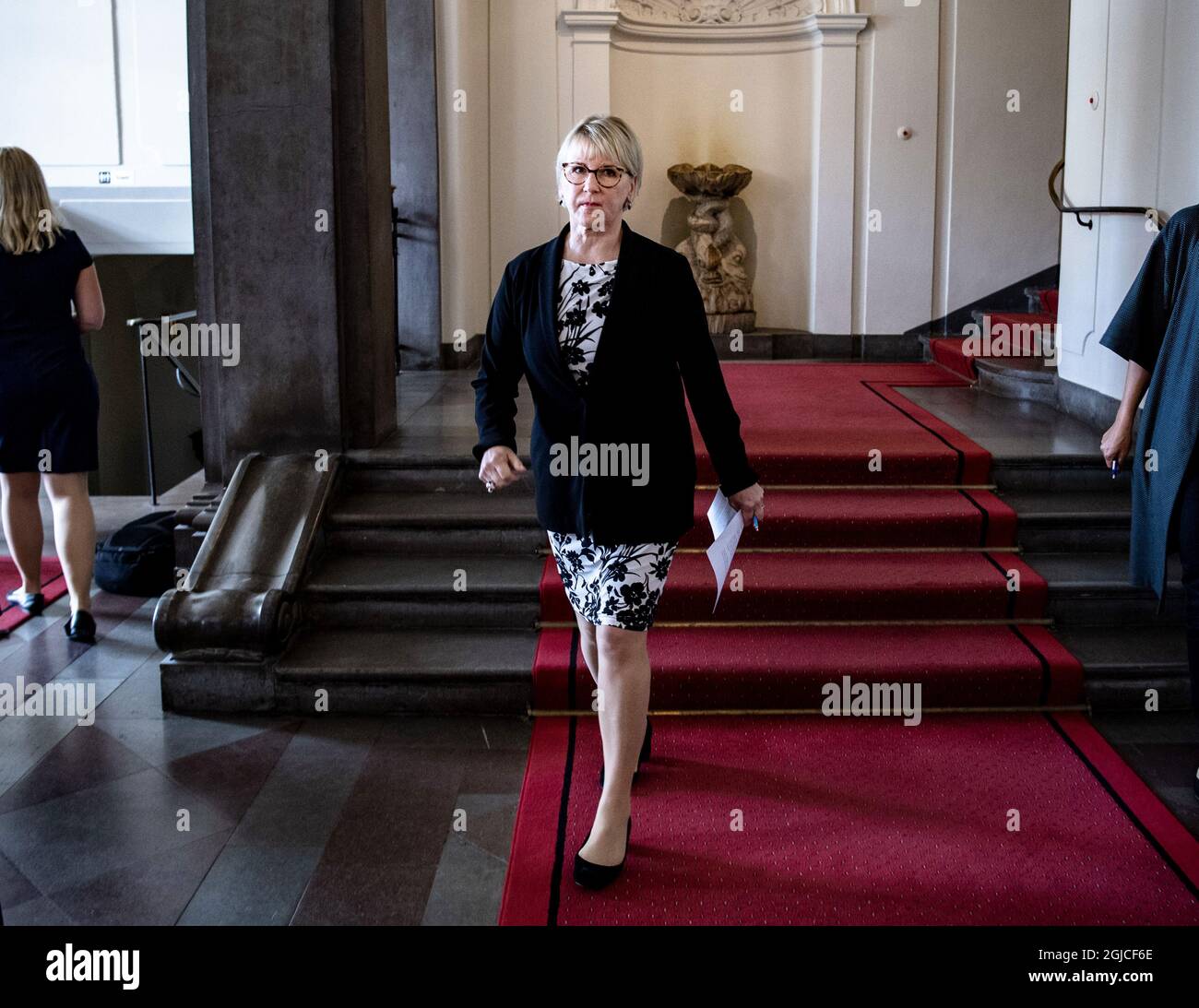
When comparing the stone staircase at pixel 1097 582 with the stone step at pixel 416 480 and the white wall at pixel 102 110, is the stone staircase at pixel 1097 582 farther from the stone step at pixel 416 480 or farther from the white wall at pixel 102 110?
the white wall at pixel 102 110

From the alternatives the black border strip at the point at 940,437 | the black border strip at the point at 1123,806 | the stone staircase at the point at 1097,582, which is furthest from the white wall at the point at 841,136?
the black border strip at the point at 1123,806

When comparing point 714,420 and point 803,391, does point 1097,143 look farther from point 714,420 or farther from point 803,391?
point 714,420

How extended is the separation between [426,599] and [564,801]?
50.7 inches

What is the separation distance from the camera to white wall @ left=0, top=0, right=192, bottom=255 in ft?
34.0

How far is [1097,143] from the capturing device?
19.8ft

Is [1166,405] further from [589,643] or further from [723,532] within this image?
[589,643]

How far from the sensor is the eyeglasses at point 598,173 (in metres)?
2.91

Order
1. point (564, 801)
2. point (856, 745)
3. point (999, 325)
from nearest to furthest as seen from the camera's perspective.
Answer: point (564, 801)
point (856, 745)
point (999, 325)

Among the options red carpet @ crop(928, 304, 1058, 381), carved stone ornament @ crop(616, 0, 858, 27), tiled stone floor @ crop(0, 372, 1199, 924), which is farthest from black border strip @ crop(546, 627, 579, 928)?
carved stone ornament @ crop(616, 0, 858, 27)

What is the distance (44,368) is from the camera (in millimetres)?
4984

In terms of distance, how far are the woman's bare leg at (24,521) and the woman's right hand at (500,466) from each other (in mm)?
2850

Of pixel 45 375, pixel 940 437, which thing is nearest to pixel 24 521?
pixel 45 375
